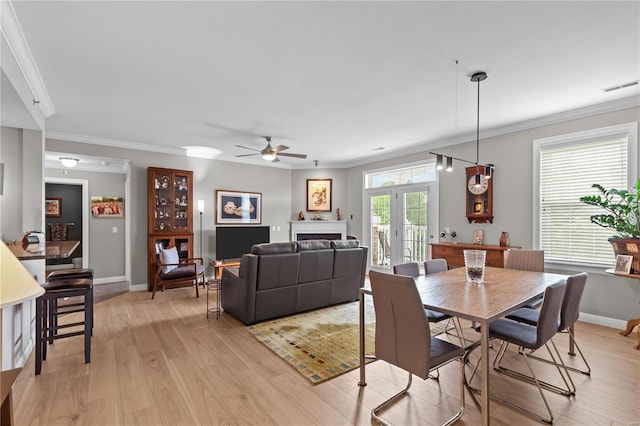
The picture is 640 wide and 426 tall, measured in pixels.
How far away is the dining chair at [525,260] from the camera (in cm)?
337

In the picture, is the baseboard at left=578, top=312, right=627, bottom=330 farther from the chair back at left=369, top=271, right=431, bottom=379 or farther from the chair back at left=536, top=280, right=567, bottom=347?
the chair back at left=369, top=271, right=431, bottom=379

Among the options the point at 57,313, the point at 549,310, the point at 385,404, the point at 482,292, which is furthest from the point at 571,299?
the point at 57,313

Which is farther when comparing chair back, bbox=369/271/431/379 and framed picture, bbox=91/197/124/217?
framed picture, bbox=91/197/124/217

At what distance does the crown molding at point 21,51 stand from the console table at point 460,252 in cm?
524

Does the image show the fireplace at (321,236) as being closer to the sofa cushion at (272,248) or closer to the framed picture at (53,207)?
the sofa cushion at (272,248)

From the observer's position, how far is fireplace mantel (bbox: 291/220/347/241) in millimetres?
7375

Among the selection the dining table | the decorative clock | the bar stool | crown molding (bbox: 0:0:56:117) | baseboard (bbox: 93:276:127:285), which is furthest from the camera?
baseboard (bbox: 93:276:127:285)

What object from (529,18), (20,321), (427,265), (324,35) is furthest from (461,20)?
(20,321)

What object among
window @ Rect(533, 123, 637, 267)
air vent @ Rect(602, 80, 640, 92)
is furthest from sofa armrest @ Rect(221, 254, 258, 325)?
air vent @ Rect(602, 80, 640, 92)

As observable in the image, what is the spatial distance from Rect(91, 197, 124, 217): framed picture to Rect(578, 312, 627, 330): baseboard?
8115 mm

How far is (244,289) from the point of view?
144 inches

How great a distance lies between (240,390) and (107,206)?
5714 mm

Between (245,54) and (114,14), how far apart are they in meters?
0.92

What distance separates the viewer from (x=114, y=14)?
6.86 feet
